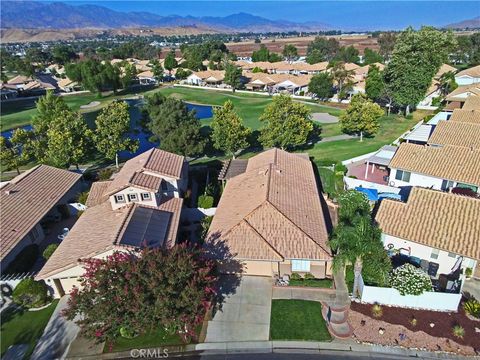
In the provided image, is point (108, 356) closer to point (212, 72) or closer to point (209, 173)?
point (209, 173)

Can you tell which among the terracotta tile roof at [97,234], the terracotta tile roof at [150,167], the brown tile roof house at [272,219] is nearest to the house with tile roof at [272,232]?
the brown tile roof house at [272,219]

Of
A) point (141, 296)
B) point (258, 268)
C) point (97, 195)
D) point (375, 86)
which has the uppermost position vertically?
point (375, 86)

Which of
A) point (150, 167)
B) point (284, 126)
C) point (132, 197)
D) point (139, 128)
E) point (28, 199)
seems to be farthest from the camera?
point (139, 128)

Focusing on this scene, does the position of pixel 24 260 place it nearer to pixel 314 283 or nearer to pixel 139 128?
pixel 314 283

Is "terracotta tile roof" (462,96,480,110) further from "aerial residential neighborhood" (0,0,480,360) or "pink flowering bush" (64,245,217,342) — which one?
"pink flowering bush" (64,245,217,342)

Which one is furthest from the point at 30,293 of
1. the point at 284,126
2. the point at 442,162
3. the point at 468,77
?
the point at 468,77

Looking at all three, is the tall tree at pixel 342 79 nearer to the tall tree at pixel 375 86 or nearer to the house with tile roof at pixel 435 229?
the tall tree at pixel 375 86
